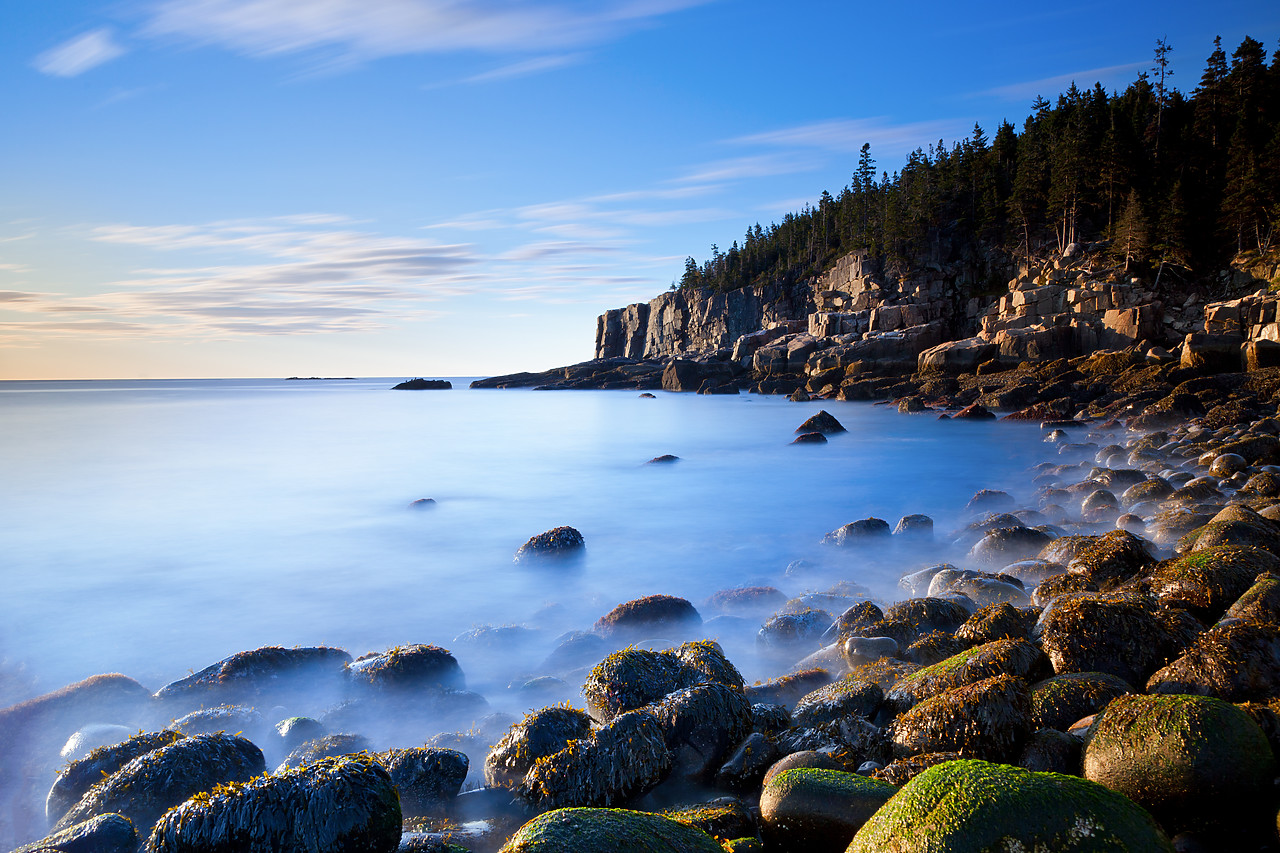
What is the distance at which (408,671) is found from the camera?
239 inches

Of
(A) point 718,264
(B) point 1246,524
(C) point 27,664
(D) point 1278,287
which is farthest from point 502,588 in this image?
(A) point 718,264

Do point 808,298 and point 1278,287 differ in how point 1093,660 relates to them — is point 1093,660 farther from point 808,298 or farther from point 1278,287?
point 808,298

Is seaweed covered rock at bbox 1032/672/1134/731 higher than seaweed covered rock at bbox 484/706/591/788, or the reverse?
seaweed covered rock at bbox 1032/672/1134/731

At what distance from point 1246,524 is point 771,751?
228 inches

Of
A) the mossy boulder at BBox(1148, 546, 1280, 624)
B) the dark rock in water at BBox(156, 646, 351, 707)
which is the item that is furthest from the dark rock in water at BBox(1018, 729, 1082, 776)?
the dark rock in water at BBox(156, 646, 351, 707)

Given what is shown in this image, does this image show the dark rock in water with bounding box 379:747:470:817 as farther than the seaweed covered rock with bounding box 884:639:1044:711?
No

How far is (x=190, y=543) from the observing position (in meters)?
12.8

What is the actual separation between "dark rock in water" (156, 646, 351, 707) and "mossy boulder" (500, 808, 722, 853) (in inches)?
173

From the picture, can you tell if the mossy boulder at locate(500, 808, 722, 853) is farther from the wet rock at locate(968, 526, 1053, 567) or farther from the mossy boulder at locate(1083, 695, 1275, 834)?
the wet rock at locate(968, 526, 1053, 567)

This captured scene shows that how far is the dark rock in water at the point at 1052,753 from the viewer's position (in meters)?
3.32

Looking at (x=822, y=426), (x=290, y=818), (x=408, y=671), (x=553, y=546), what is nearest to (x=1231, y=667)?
(x=290, y=818)

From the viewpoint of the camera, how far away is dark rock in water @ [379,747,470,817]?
13.3 ft

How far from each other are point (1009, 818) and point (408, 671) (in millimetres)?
5169

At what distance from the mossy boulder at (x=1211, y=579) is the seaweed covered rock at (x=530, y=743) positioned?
4505 mm
